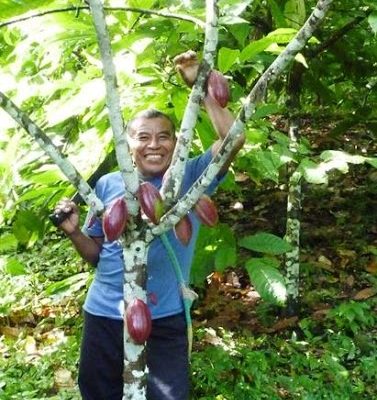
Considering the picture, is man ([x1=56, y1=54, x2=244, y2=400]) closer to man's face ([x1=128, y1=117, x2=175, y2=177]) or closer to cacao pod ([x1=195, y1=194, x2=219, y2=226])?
man's face ([x1=128, y1=117, x2=175, y2=177])

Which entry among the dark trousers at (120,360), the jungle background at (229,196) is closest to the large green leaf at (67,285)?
the jungle background at (229,196)

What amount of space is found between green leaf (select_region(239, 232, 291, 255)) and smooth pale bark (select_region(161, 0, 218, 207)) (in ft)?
3.80

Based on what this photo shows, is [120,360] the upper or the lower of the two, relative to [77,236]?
lower

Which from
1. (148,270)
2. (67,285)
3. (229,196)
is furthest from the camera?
(229,196)

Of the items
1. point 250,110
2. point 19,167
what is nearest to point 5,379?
point 19,167

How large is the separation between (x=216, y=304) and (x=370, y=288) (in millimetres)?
953

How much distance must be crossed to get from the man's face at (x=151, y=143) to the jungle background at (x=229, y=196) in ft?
0.40

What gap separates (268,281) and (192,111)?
124 cm

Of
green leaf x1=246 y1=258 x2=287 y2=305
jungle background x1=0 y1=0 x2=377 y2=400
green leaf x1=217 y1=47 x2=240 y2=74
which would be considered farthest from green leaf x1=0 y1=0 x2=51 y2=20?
green leaf x1=246 y1=258 x2=287 y2=305

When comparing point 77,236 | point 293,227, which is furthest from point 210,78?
point 293,227

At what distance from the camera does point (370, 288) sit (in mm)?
3908

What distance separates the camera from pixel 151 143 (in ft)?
6.46

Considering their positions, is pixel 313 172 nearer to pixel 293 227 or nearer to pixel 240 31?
pixel 240 31

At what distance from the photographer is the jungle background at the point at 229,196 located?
2.08m
